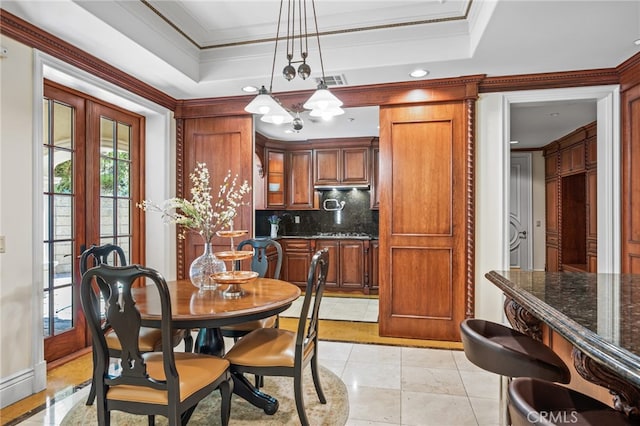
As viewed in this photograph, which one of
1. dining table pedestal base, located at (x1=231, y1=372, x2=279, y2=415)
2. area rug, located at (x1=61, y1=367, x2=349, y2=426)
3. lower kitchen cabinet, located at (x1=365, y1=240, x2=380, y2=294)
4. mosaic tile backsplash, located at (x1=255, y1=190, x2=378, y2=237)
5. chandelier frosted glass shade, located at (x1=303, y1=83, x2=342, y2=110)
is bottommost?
area rug, located at (x1=61, y1=367, x2=349, y2=426)

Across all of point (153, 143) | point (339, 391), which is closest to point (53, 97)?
point (153, 143)

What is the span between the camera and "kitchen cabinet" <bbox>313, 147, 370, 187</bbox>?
5934 mm

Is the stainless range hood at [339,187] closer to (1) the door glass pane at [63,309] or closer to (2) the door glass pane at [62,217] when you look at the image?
(2) the door glass pane at [62,217]

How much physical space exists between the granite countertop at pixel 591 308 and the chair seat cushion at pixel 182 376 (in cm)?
146

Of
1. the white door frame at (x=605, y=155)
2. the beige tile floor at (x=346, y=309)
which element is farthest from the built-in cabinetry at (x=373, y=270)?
the white door frame at (x=605, y=155)

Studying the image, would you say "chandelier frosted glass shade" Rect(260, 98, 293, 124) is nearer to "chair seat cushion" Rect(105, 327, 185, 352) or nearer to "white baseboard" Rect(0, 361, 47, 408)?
"chair seat cushion" Rect(105, 327, 185, 352)

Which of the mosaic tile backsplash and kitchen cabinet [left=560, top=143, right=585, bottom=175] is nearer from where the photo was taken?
kitchen cabinet [left=560, top=143, right=585, bottom=175]

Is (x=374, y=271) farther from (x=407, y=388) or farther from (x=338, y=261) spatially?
(x=407, y=388)

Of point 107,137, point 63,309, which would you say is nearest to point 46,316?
point 63,309

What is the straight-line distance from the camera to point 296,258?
5992mm

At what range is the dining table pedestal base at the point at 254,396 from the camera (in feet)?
7.37

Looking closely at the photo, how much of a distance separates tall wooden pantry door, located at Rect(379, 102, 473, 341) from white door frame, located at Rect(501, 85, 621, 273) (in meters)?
0.41

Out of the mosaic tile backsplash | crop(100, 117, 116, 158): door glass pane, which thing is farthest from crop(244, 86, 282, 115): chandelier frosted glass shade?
the mosaic tile backsplash

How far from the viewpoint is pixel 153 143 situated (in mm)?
4031
